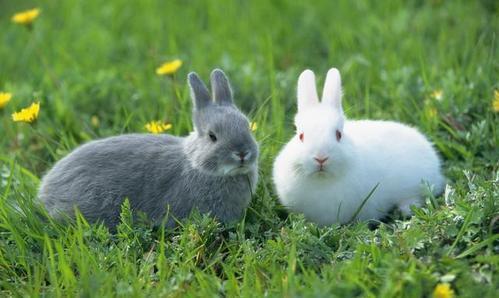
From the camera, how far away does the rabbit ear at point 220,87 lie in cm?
405

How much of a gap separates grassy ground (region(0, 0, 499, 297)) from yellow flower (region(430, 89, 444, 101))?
2 centimetres

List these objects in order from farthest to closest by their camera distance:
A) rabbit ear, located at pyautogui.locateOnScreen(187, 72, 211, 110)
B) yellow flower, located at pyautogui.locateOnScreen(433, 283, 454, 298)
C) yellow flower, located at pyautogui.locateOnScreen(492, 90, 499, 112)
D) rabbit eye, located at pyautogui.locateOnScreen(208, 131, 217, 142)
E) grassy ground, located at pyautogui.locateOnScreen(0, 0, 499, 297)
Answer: yellow flower, located at pyautogui.locateOnScreen(492, 90, 499, 112), rabbit ear, located at pyautogui.locateOnScreen(187, 72, 211, 110), rabbit eye, located at pyautogui.locateOnScreen(208, 131, 217, 142), grassy ground, located at pyautogui.locateOnScreen(0, 0, 499, 297), yellow flower, located at pyautogui.locateOnScreen(433, 283, 454, 298)

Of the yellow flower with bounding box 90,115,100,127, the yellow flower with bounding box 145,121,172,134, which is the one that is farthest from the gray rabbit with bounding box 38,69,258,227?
the yellow flower with bounding box 90,115,100,127

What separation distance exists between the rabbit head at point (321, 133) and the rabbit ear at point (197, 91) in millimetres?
493

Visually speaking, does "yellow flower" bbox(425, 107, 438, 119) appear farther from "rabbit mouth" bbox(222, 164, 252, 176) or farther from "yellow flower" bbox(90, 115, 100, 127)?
"yellow flower" bbox(90, 115, 100, 127)

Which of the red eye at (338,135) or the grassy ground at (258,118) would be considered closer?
the grassy ground at (258,118)

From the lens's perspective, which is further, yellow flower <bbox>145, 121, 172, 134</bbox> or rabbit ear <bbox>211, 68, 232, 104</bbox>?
yellow flower <bbox>145, 121, 172, 134</bbox>

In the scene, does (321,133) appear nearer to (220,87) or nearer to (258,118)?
(220,87)

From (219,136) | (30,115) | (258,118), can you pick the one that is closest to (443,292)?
(219,136)

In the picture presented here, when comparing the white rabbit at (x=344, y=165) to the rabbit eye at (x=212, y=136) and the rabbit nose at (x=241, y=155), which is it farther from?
the rabbit eye at (x=212, y=136)

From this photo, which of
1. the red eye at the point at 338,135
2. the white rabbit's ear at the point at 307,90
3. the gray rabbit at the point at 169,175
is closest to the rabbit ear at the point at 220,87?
the gray rabbit at the point at 169,175

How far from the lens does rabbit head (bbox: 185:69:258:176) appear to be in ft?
12.5

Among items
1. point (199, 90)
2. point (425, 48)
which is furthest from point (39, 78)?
point (425, 48)

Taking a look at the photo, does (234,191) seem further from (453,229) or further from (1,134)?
(1,134)
